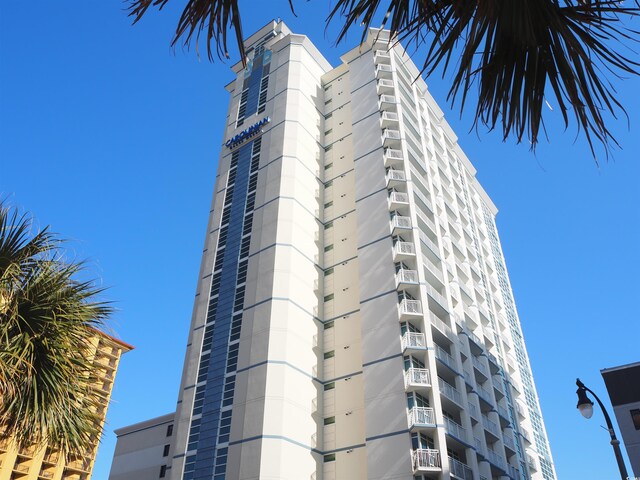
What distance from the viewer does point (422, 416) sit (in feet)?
123

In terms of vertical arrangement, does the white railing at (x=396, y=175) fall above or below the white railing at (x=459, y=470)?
above

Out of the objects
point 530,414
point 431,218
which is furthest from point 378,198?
point 530,414

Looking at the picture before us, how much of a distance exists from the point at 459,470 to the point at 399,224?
21089mm

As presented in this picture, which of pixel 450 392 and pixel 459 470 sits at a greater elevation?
pixel 450 392

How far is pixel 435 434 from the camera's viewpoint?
3678cm

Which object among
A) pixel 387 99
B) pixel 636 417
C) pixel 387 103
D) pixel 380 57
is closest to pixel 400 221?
pixel 387 103

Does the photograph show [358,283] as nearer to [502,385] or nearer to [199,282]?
[199,282]

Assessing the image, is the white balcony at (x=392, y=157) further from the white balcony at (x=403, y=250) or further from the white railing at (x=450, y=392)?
the white railing at (x=450, y=392)

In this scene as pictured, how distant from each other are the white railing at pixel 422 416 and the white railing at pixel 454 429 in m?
1.44

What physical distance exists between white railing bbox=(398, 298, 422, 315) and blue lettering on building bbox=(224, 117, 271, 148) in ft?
89.1

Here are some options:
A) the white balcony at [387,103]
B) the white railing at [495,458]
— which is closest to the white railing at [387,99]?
the white balcony at [387,103]

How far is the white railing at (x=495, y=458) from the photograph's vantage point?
4432 centimetres

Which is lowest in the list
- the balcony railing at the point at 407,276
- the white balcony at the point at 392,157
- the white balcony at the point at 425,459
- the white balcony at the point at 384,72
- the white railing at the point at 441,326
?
the white balcony at the point at 425,459

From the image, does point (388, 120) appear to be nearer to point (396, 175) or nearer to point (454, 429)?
point (396, 175)
